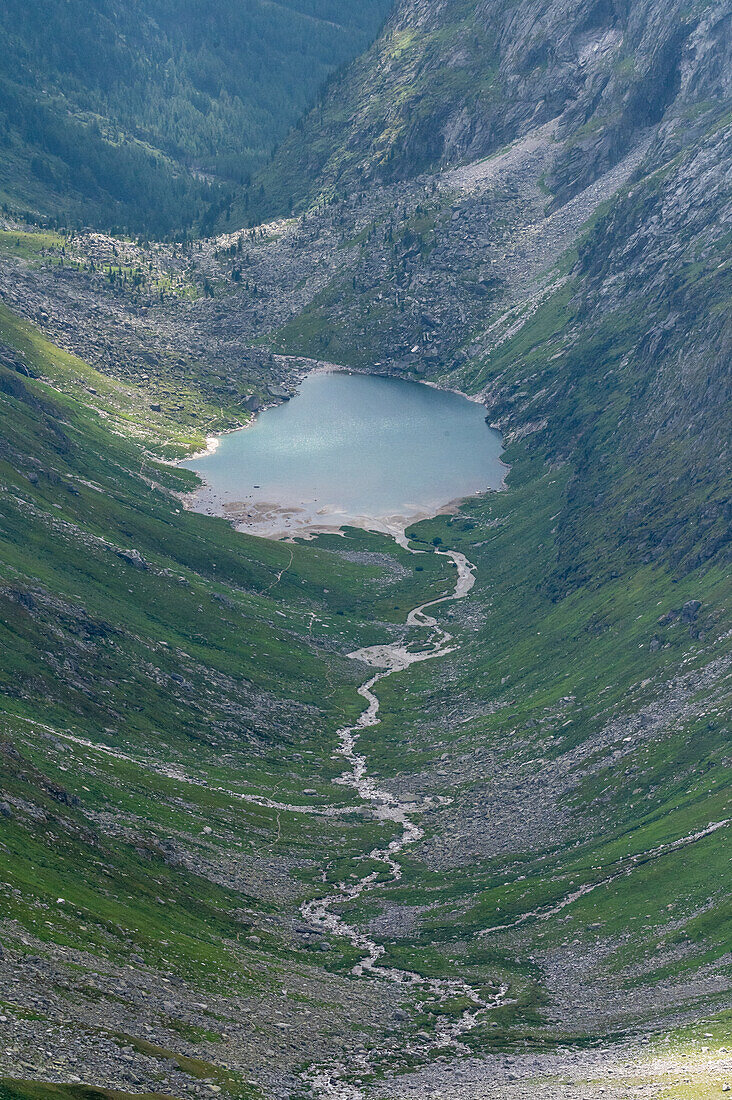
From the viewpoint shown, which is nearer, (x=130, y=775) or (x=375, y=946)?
(x=375, y=946)

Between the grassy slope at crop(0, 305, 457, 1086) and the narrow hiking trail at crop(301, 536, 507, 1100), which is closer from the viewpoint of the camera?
the narrow hiking trail at crop(301, 536, 507, 1100)

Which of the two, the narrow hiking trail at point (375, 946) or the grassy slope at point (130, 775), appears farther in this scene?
the grassy slope at point (130, 775)

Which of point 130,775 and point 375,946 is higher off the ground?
point 130,775

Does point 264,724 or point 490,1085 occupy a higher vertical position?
point 264,724

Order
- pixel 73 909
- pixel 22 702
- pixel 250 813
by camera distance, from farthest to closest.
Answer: pixel 250 813
pixel 22 702
pixel 73 909

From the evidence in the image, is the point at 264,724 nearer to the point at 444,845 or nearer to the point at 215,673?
the point at 215,673

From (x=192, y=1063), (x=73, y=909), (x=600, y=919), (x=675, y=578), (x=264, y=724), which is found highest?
(x=675, y=578)

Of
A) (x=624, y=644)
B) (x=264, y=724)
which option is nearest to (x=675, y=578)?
(x=624, y=644)

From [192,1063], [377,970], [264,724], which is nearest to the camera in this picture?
[192,1063]

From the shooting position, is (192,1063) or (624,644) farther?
(624,644)
